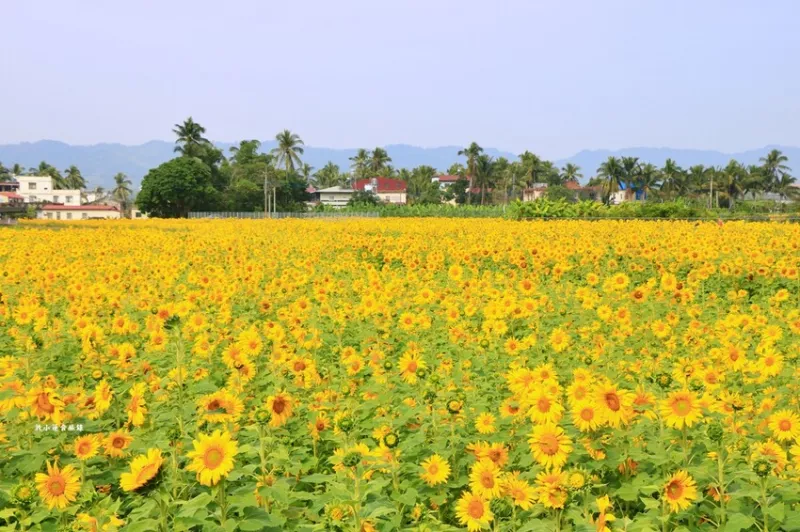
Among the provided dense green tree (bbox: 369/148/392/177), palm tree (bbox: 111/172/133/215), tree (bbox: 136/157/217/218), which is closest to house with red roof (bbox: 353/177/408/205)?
dense green tree (bbox: 369/148/392/177)

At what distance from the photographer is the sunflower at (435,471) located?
2.61 m

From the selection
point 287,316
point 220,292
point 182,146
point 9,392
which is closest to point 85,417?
point 9,392

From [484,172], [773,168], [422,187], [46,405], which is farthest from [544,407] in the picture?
[773,168]

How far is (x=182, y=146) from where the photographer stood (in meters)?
72.2

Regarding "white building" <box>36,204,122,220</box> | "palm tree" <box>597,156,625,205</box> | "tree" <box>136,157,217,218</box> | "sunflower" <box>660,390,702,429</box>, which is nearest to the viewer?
"sunflower" <box>660,390,702,429</box>

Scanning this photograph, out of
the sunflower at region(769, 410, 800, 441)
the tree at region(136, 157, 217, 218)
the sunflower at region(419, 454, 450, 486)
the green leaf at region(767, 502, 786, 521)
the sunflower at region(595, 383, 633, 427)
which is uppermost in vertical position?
the tree at region(136, 157, 217, 218)

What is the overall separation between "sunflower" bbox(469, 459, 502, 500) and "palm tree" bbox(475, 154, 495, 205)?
9822cm

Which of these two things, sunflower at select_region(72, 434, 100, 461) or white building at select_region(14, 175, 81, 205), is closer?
sunflower at select_region(72, 434, 100, 461)

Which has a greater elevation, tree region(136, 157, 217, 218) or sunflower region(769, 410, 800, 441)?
tree region(136, 157, 217, 218)

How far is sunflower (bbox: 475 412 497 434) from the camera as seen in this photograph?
2.94 m

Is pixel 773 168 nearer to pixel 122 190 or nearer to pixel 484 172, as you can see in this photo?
pixel 484 172

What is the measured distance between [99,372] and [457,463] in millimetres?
2397

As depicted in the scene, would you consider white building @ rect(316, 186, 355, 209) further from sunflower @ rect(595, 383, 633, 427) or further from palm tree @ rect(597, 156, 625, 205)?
sunflower @ rect(595, 383, 633, 427)

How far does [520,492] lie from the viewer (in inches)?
88.7
